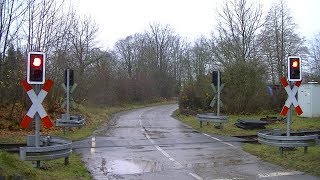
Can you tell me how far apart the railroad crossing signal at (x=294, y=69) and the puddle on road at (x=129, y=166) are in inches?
196

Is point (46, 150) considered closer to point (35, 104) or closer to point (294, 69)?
point (35, 104)

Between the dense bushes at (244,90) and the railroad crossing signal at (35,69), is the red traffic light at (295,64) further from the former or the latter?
the dense bushes at (244,90)

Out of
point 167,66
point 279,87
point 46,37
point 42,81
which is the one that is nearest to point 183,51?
point 167,66

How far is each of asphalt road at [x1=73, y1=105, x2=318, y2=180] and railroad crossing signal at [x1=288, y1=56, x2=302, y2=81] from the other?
2809 millimetres

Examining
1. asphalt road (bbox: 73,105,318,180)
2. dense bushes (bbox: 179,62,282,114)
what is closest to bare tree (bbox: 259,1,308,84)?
dense bushes (bbox: 179,62,282,114)

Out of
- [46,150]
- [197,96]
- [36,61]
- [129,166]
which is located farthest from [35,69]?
[197,96]

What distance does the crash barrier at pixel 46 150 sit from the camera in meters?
9.72

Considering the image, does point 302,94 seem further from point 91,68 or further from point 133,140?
point 91,68

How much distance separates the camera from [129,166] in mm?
11805

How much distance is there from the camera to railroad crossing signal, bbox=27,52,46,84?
32.3ft

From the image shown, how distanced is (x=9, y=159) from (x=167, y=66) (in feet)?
252

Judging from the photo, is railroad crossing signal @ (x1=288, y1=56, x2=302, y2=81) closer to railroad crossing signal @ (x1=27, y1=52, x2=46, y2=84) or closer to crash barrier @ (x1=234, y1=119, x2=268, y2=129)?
railroad crossing signal @ (x1=27, y1=52, x2=46, y2=84)

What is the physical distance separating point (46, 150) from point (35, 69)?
194 centimetres

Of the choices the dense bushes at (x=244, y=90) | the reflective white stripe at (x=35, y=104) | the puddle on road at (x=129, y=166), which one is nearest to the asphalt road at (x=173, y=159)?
the puddle on road at (x=129, y=166)
